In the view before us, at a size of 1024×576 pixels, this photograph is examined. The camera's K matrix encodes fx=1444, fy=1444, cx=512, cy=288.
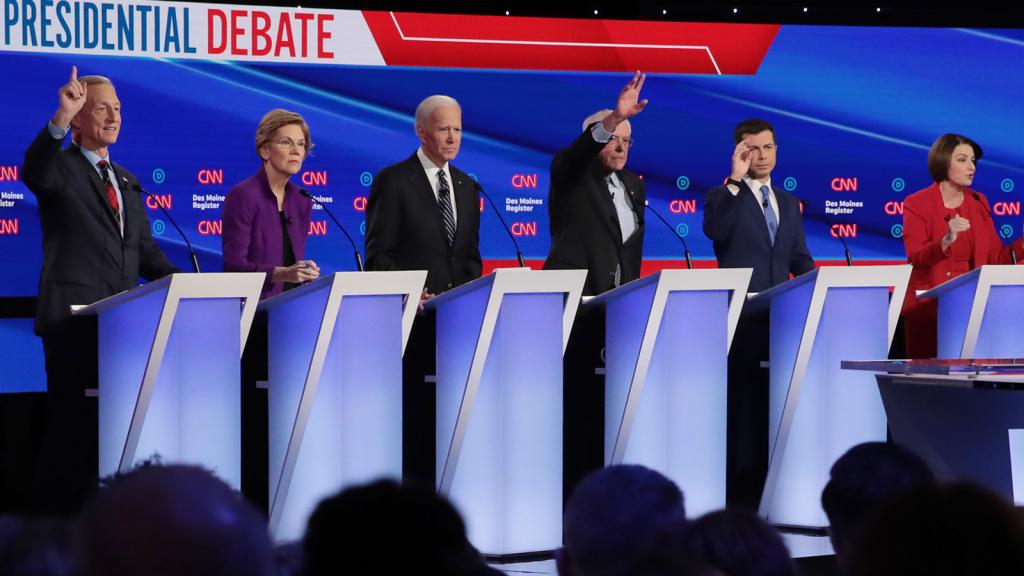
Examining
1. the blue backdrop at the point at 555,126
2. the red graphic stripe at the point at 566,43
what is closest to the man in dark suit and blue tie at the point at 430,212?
the blue backdrop at the point at 555,126

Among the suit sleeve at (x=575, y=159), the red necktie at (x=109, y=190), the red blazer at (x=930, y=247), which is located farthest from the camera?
the red blazer at (x=930, y=247)

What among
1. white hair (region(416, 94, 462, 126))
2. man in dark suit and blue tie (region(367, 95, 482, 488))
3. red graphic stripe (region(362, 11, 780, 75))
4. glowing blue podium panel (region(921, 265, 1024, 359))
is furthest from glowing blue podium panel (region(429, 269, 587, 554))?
red graphic stripe (region(362, 11, 780, 75))

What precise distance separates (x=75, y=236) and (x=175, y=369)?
1026 millimetres

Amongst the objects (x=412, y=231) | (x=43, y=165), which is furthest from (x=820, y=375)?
(x=43, y=165)

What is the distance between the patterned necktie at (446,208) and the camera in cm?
577

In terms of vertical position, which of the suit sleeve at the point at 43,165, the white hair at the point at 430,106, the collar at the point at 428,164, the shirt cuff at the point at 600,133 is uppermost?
the white hair at the point at 430,106

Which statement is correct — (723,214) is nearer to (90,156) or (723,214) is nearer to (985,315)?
(985,315)

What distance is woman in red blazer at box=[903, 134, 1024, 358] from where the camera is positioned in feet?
21.4

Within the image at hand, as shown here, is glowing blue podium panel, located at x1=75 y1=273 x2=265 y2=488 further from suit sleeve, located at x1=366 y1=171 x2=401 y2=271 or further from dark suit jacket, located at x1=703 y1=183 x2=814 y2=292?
dark suit jacket, located at x1=703 y1=183 x2=814 y2=292

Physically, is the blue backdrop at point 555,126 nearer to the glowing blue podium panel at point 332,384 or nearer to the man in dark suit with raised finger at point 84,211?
the man in dark suit with raised finger at point 84,211

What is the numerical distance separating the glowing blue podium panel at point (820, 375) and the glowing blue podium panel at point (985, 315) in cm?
29

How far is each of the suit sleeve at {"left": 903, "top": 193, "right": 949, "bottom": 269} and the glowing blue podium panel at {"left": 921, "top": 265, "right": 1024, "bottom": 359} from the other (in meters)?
0.86

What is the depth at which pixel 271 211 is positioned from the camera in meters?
5.55

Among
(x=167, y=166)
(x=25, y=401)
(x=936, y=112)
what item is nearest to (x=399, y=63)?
(x=167, y=166)
